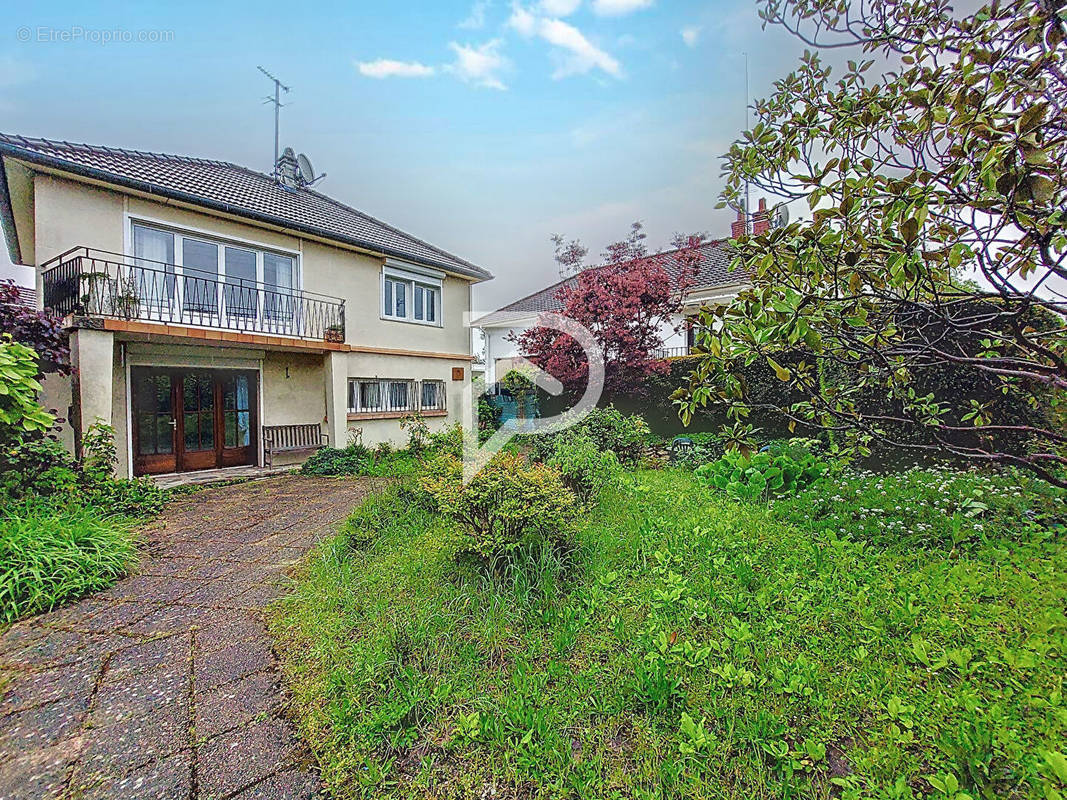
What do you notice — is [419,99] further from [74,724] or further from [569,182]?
[74,724]

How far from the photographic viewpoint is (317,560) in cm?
417

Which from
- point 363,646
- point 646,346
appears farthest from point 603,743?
point 646,346

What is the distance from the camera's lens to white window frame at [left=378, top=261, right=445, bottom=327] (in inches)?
→ 460

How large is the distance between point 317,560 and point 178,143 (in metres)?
12.0

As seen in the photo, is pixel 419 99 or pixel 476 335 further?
pixel 476 335

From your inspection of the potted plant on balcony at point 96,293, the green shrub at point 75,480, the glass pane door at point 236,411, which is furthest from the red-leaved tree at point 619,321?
the potted plant on balcony at point 96,293

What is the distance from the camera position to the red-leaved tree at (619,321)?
1032 centimetres

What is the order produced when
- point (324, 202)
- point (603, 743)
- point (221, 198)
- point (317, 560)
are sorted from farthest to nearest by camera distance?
1. point (324, 202)
2. point (221, 198)
3. point (317, 560)
4. point (603, 743)

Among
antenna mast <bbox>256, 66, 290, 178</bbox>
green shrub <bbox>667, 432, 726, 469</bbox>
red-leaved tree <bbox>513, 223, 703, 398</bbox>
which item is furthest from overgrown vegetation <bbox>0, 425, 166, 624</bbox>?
antenna mast <bbox>256, 66, 290, 178</bbox>

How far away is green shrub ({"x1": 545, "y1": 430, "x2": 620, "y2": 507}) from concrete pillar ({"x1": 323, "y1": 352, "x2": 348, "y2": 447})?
595 centimetres

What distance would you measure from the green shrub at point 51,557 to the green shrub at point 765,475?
5.79m

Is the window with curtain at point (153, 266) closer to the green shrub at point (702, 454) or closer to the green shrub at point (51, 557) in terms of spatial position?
the green shrub at point (51, 557)

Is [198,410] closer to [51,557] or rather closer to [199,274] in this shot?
[199,274]

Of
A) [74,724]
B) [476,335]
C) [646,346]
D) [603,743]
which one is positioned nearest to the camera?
[603,743]
